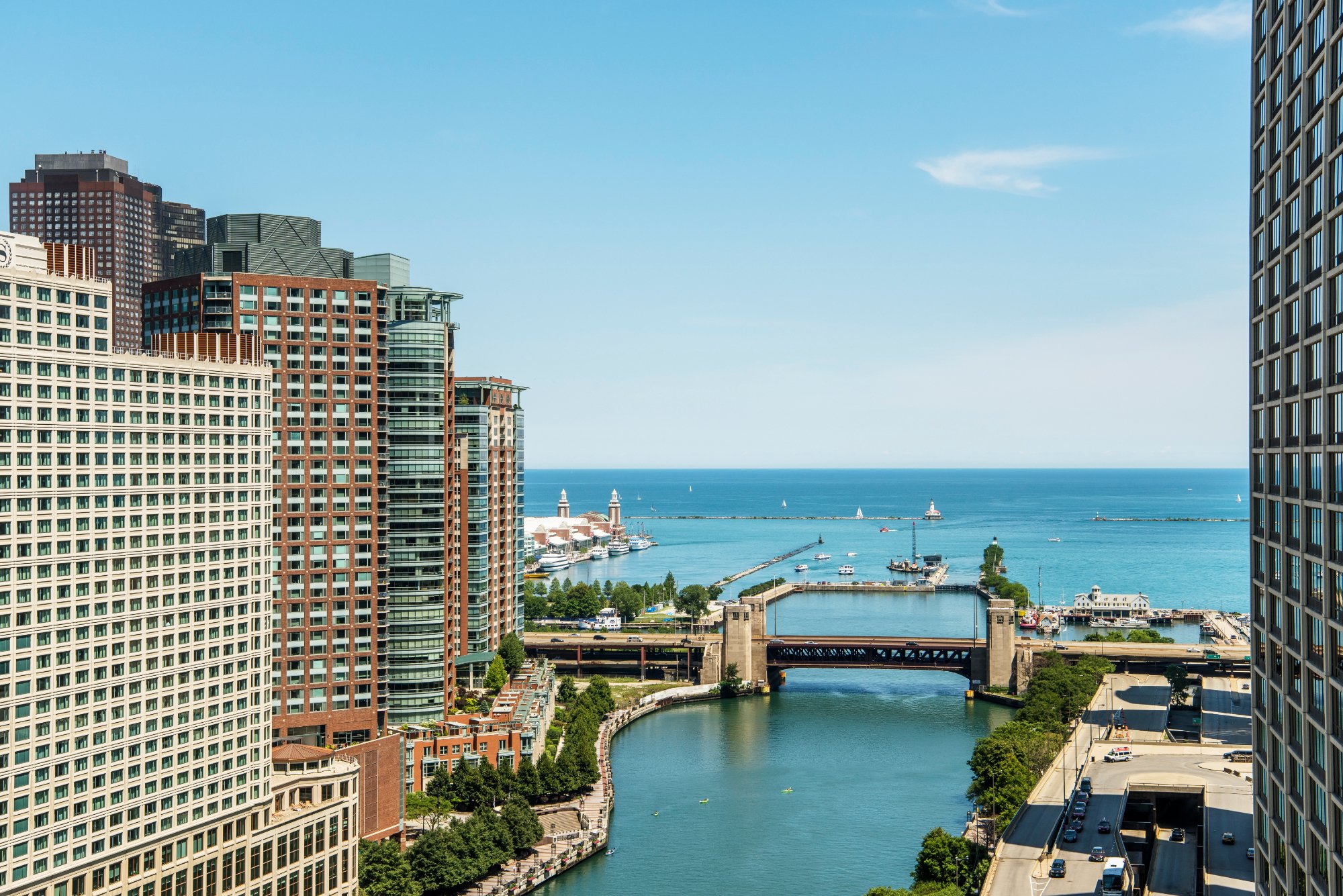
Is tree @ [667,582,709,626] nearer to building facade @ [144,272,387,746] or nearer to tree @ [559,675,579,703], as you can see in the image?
tree @ [559,675,579,703]

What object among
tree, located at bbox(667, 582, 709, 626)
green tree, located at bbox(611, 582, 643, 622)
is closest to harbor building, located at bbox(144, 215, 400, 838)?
green tree, located at bbox(611, 582, 643, 622)

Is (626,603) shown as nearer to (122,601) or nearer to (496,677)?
(496,677)

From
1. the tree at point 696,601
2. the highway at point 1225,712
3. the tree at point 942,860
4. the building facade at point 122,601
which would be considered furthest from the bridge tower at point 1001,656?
the building facade at point 122,601

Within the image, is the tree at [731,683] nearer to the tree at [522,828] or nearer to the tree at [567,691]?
the tree at [567,691]

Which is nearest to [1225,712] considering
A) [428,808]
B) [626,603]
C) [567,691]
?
[567,691]

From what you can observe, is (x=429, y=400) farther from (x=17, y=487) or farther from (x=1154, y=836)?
(x=1154, y=836)
